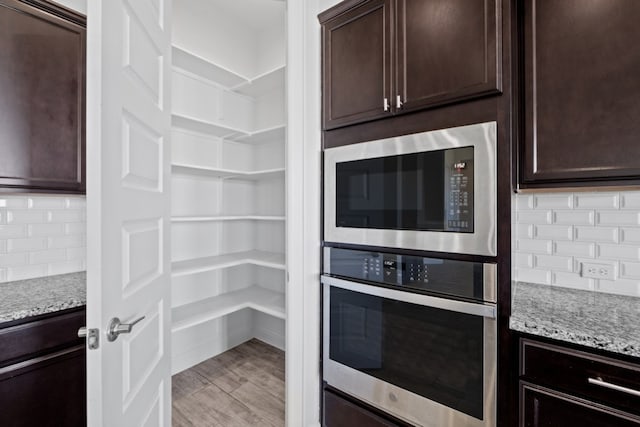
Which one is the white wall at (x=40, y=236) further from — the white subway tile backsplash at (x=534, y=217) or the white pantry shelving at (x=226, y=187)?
the white subway tile backsplash at (x=534, y=217)

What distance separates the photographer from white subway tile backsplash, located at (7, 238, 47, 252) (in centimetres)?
154

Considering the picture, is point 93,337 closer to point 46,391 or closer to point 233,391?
point 46,391

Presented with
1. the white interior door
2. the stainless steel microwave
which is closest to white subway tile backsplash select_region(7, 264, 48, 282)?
the white interior door

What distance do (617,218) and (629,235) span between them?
84 millimetres

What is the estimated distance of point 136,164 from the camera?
3.43 feet

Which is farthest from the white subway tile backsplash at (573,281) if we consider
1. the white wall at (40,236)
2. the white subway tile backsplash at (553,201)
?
the white wall at (40,236)

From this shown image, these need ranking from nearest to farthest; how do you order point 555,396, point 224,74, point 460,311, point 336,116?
point 555,396
point 460,311
point 336,116
point 224,74

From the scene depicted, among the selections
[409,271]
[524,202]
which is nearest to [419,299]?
[409,271]

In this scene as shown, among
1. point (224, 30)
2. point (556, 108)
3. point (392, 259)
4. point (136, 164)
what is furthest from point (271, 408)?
point (224, 30)

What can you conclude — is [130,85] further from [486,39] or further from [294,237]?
[486,39]

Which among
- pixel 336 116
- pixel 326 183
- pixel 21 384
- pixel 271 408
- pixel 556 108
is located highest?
pixel 336 116

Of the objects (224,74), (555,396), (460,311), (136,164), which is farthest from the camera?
(224,74)

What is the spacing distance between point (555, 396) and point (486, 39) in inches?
51.8

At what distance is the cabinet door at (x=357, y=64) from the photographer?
4.61 feet
